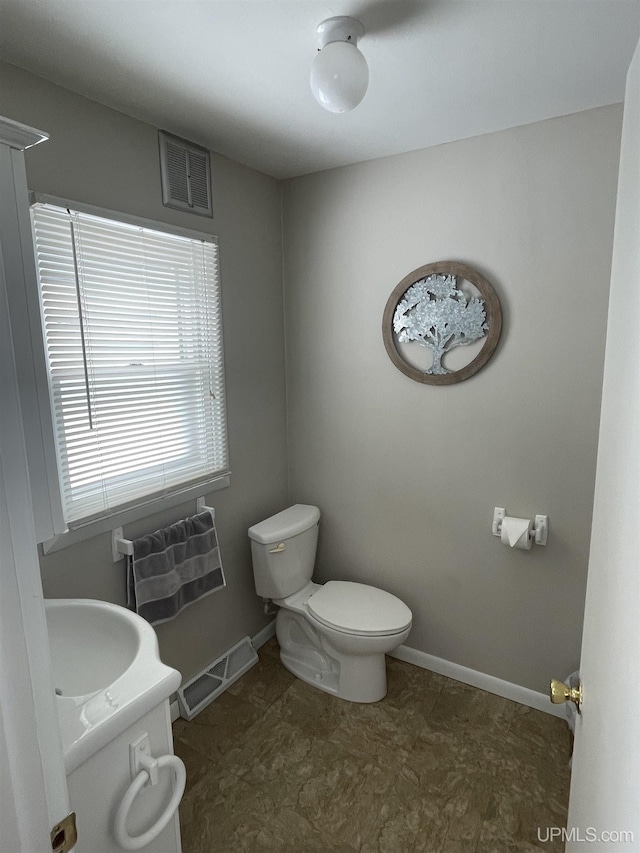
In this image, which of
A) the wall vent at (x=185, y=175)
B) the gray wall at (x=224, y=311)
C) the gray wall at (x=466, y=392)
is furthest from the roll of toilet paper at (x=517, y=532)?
the wall vent at (x=185, y=175)

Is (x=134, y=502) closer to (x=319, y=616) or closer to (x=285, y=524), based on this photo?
(x=285, y=524)

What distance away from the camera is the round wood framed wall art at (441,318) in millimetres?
2008

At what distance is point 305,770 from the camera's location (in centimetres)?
184

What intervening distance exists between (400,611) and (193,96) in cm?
224

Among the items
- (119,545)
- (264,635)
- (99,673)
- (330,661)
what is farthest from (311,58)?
(264,635)

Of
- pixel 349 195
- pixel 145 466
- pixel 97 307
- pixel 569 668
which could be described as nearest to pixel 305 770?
pixel 569 668

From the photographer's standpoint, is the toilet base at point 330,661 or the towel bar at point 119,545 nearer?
the towel bar at point 119,545

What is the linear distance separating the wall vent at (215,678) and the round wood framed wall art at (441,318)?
5.40ft

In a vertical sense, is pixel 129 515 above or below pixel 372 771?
above

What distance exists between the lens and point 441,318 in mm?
2086

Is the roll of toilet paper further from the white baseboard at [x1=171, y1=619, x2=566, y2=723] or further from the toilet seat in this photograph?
the white baseboard at [x1=171, y1=619, x2=566, y2=723]

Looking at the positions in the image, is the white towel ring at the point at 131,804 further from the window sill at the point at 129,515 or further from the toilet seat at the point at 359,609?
the toilet seat at the point at 359,609

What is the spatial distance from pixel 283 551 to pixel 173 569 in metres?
0.58

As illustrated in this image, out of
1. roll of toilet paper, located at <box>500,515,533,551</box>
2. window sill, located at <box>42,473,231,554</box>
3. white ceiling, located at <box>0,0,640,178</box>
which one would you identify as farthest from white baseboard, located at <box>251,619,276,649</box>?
white ceiling, located at <box>0,0,640,178</box>
